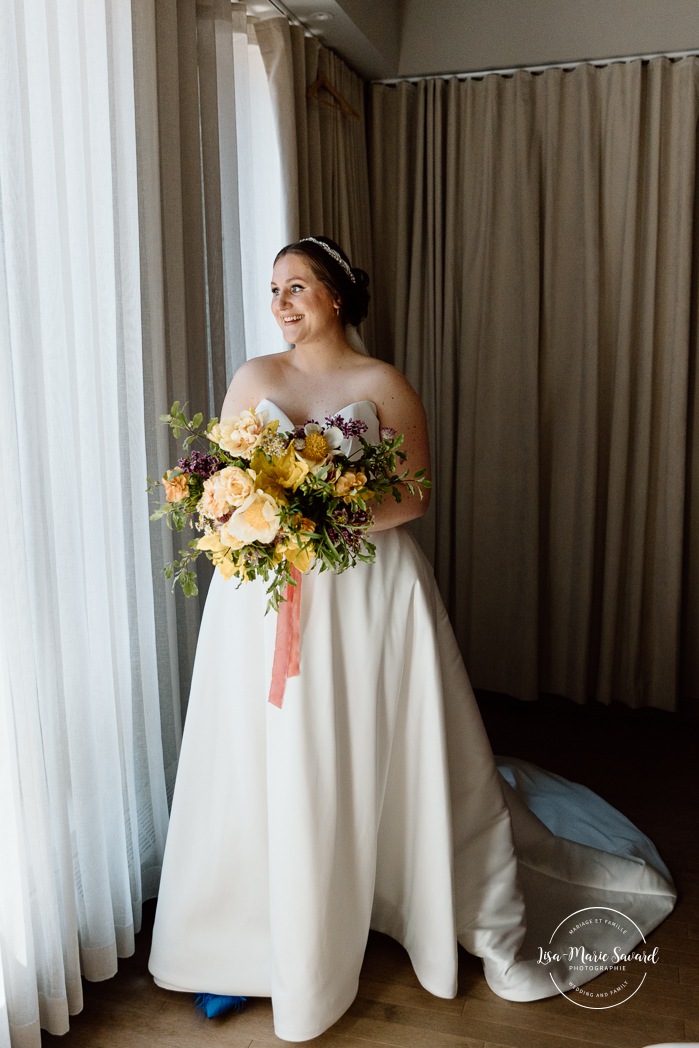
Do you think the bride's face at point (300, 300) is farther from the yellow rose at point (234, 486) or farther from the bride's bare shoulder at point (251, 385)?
the yellow rose at point (234, 486)

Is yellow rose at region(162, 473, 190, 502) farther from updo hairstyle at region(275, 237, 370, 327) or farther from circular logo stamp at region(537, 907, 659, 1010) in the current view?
circular logo stamp at region(537, 907, 659, 1010)

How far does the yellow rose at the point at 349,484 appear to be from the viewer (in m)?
1.88

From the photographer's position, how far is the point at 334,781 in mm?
2197

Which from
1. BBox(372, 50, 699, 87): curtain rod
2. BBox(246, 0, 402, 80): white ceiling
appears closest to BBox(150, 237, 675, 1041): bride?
BBox(246, 0, 402, 80): white ceiling

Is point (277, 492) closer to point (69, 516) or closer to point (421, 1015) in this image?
point (69, 516)

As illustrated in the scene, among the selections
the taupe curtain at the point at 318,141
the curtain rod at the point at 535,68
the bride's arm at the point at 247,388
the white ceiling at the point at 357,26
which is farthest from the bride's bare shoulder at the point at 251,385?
the curtain rod at the point at 535,68

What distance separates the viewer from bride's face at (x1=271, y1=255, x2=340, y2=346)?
2.37 meters

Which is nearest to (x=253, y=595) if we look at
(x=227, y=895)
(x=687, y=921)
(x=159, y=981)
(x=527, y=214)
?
(x=227, y=895)

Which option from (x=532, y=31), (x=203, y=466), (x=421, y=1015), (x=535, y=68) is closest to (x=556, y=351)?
(x=535, y=68)

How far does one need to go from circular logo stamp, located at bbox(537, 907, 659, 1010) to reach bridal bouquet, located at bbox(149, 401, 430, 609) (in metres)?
1.27

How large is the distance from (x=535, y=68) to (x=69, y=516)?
3.00 meters

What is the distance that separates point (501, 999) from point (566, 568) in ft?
7.05

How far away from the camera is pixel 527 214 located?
13.0 feet

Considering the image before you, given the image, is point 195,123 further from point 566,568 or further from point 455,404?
point 566,568
